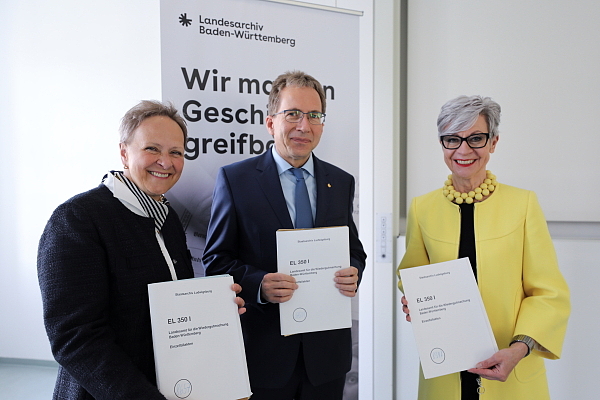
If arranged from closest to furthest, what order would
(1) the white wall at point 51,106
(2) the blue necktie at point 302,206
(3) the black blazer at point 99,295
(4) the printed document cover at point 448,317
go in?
1. (3) the black blazer at point 99,295
2. (4) the printed document cover at point 448,317
3. (2) the blue necktie at point 302,206
4. (1) the white wall at point 51,106

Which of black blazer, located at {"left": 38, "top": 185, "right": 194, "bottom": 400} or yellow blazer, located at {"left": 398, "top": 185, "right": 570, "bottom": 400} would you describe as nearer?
black blazer, located at {"left": 38, "top": 185, "right": 194, "bottom": 400}

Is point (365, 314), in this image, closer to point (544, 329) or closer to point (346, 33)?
point (544, 329)

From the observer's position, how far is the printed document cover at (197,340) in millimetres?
1395

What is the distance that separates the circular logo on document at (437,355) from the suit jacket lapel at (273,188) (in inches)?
32.2

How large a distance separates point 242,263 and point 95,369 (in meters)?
0.80

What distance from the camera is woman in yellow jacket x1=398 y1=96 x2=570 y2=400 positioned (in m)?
1.67

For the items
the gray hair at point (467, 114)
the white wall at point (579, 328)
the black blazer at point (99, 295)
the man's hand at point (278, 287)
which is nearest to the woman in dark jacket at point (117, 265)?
the black blazer at point (99, 295)

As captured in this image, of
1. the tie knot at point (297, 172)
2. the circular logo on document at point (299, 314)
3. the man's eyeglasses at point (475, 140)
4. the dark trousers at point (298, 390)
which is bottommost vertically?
the dark trousers at point (298, 390)

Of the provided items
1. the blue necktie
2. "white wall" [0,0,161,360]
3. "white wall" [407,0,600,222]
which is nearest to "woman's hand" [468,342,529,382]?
the blue necktie

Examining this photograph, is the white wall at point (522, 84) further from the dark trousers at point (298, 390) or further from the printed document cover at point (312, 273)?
the dark trousers at point (298, 390)

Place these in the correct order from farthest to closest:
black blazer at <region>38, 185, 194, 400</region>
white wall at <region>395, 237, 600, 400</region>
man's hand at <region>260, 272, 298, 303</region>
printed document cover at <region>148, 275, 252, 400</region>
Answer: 1. white wall at <region>395, 237, 600, 400</region>
2. man's hand at <region>260, 272, 298, 303</region>
3. printed document cover at <region>148, 275, 252, 400</region>
4. black blazer at <region>38, 185, 194, 400</region>

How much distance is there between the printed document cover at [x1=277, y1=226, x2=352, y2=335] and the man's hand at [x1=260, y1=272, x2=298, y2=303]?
0.03 meters

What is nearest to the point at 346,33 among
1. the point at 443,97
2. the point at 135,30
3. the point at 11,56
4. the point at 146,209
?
the point at 443,97

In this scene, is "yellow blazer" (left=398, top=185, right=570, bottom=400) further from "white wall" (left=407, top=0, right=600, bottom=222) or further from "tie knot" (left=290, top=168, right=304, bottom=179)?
"white wall" (left=407, top=0, right=600, bottom=222)
